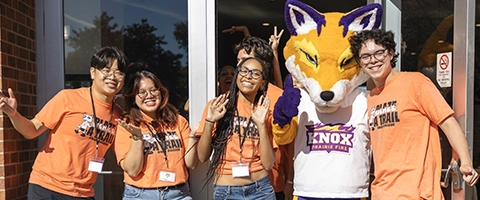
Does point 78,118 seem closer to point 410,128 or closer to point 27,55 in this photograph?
point 27,55

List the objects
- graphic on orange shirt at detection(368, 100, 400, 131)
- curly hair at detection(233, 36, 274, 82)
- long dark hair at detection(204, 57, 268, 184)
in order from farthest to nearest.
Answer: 1. curly hair at detection(233, 36, 274, 82)
2. long dark hair at detection(204, 57, 268, 184)
3. graphic on orange shirt at detection(368, 100, 400, 131)

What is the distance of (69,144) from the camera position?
9.30ft

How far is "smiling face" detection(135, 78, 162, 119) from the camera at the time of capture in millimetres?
2902

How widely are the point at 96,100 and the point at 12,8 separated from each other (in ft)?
3.52

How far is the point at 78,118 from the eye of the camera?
2.86 meters

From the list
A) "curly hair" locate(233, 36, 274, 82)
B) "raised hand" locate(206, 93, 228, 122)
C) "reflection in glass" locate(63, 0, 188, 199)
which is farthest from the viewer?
"reflection in glass" locate(63, 0, 188, 199)

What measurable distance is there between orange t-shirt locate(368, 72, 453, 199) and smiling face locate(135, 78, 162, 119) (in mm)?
1464

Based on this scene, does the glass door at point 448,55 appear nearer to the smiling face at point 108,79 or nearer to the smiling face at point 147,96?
the smiling face at point 147,96

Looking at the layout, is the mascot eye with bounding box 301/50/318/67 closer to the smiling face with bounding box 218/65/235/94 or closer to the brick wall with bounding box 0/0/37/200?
the smiling face with bounding box 218/65/235/94

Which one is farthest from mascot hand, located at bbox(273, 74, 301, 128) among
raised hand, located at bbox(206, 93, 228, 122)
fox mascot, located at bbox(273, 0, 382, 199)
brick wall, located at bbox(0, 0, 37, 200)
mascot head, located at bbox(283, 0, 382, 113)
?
brick wall, located at bbox(0, 0, 37, 200)

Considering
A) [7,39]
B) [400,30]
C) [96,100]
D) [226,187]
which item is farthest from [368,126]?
[7,39]

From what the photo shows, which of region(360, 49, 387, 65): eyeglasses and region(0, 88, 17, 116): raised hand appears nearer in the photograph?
region(360, 49, 387, 65): eyeglasses

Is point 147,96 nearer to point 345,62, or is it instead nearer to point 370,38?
point 345,62

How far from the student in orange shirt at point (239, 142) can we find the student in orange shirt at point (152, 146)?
0.75 feet
